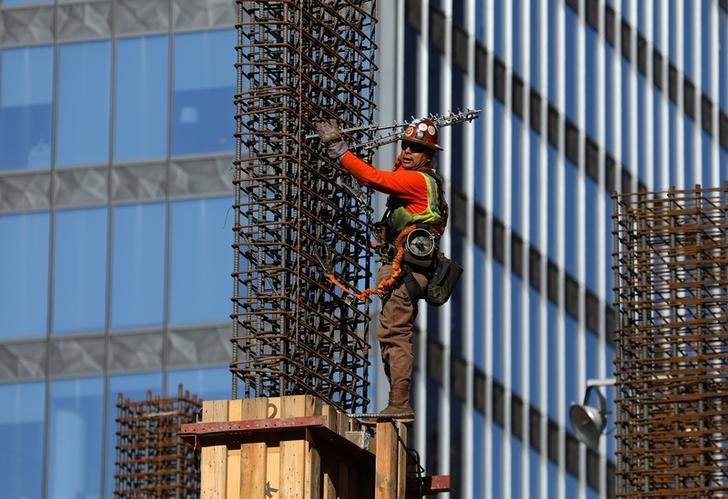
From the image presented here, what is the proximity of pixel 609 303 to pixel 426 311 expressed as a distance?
445 inches

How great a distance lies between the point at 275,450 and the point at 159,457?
20.2 meters

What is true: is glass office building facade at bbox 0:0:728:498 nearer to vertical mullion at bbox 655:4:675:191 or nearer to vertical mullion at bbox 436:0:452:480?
vertical mullion at bbox 436:0:452:480

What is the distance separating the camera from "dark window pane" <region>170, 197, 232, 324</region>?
5428cm

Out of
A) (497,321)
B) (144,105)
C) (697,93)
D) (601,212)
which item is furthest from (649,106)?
(144,105)

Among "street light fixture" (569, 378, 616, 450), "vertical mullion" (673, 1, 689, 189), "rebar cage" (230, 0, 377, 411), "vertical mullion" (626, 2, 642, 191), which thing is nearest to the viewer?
"rebar cage" (230, 0, 377, 411)

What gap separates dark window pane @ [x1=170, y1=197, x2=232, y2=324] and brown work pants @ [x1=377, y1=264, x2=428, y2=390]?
30.7 metres

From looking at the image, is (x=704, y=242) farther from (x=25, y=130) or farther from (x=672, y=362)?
(x=25, y=130)

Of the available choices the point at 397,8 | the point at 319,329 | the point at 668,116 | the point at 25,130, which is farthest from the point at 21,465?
the point at 319,329

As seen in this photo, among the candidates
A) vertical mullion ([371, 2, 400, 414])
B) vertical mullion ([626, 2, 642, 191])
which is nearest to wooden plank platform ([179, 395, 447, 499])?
vertical mullion ([371, 2, 400, 414])

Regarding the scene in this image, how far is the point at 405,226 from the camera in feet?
76.0

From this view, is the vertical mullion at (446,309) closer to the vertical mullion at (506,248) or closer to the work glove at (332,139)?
the vertical mullion at (506,248)

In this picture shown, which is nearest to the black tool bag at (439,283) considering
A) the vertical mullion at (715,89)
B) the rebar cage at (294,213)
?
the rebar cage at (294,213)

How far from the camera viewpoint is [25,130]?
57562 millimetres

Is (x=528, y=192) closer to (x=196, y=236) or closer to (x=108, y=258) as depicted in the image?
(x=196, y=236)
